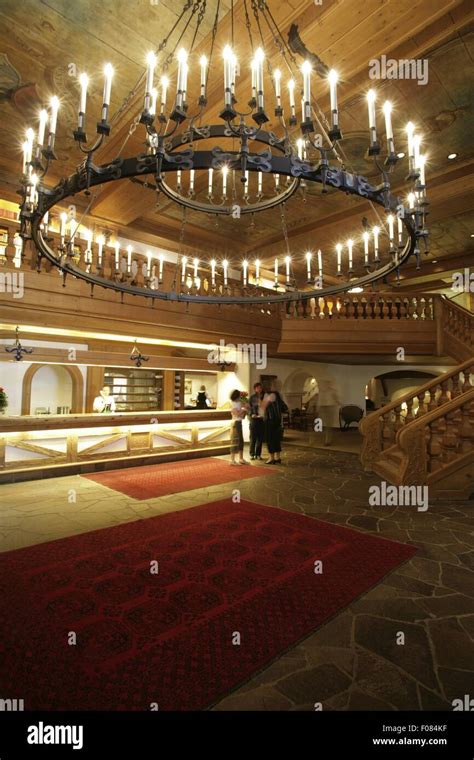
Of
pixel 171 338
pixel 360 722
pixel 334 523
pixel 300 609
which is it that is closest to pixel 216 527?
pixel 334 523

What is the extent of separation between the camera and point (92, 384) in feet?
36.7

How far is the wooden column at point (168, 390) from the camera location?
1322cm

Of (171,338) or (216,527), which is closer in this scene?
(216,527)

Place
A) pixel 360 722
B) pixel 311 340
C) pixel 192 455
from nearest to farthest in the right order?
pixel 360 722, pixel 192 455, pixel 311 340

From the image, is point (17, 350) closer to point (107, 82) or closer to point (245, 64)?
point (245, 64)

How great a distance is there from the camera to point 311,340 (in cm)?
1217

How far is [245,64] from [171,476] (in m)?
7.84

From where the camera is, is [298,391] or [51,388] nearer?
[51,388]

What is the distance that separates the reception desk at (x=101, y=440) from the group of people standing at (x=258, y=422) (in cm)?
145

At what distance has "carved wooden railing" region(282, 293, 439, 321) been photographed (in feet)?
40.1

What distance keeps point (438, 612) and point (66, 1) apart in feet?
28.7

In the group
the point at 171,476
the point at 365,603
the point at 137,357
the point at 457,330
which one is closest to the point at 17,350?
the point at 137,357

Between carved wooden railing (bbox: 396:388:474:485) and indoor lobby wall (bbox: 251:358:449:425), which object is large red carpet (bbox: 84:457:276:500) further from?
indoor lobby wall (bbox: 251:358:449:425)

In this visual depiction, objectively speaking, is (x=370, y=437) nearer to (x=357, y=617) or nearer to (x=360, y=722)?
(x=357, y=617)
